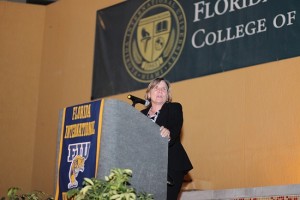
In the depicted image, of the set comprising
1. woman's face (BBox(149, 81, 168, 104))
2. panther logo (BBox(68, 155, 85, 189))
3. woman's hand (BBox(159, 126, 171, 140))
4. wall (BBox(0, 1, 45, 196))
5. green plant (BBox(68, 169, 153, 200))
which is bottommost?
green plant (BBox(68, 169, 153, 200))

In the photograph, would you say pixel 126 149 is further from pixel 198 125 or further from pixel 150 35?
pixel 150 35

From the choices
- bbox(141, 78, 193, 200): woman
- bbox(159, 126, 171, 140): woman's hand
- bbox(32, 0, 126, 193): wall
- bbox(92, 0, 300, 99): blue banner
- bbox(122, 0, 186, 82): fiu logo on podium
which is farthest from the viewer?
bbox(32, 0, 126, 193): wall

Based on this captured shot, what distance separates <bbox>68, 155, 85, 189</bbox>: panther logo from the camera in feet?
10.3

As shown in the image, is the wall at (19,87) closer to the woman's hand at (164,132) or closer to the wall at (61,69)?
the wall at (61,69)

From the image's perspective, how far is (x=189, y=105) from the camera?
592cm

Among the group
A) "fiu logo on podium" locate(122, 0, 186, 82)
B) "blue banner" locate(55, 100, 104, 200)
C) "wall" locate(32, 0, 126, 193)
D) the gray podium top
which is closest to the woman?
the gray podium top

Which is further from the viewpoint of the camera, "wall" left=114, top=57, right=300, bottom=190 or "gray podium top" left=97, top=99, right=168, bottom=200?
"wall" left=114, top=57, right=300, bottom=190

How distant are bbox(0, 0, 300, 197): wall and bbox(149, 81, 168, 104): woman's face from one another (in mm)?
1592

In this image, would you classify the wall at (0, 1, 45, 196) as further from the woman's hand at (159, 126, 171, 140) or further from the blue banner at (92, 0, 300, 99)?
the woman's hand at (159, 126, 171, 140)

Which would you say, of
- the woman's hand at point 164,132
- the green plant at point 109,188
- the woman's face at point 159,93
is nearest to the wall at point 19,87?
the woman's face at point 159,93

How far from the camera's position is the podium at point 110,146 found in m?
3.05

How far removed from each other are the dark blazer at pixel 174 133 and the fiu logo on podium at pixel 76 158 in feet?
1.85

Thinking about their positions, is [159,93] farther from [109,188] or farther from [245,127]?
[245,127]

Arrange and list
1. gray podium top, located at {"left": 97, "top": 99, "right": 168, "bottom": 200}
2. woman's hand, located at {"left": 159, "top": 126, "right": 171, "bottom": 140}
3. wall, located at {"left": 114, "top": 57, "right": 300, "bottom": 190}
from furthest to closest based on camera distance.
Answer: wall, located at {"left": 114, "top": 57, "right": 300, "bottom": 190} → woman's hand, located at {"left": 159, "top": 126, "right": 171, "bottom": 140} → gray podium top, located at {"left": 97, "top": 99, "right": 168, "bottom": 200}
